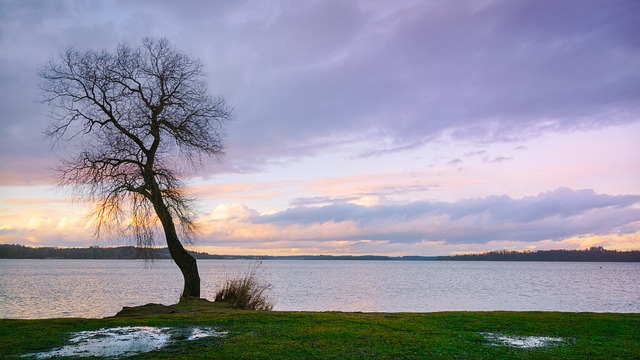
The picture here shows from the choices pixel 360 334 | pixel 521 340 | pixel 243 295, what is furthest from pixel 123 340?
pixel 521 340

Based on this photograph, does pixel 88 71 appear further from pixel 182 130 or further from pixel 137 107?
pixel 182 130

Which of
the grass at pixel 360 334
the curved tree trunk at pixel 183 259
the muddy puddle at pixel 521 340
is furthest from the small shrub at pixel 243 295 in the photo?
the muddy puddle at pixel 521 340

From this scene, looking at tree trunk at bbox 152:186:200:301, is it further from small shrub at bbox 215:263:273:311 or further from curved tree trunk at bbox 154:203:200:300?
small shrub at bbox 215:263:273:311

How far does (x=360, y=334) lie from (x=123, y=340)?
554 cm

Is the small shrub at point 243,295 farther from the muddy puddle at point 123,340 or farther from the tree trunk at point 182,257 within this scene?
the muddy puddle at point 123,340

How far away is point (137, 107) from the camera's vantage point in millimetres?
21266

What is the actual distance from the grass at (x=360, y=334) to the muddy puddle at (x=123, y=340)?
408 mm

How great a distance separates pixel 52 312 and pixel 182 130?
16.1 meters

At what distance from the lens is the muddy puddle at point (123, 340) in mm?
10530

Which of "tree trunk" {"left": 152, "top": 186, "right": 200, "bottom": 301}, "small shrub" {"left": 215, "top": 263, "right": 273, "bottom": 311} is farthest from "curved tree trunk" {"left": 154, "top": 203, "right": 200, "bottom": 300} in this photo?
"small shrub" {"left": 215, "top": 263, "right": 273, "bottom": 311}

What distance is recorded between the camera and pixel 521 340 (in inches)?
490

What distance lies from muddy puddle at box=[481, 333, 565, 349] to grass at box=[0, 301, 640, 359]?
229 millimetres

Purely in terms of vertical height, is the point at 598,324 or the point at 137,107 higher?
the point at 137,107

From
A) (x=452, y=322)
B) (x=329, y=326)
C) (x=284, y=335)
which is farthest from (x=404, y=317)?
(x=284, y=335)
